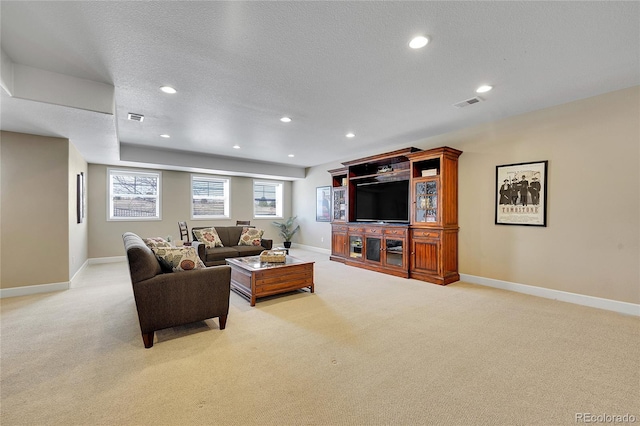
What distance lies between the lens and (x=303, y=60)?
2598 mm

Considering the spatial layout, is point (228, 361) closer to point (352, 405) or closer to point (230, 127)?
point (352, 405)

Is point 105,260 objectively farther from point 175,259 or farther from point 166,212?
point 175,259

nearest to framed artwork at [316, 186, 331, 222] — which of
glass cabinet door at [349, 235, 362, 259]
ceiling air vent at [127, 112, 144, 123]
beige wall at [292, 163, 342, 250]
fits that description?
beige wall at [292, 163, 342, 250]

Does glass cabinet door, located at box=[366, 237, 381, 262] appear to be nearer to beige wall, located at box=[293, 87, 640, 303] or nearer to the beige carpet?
beige wall, located at box=[293, 87, 640, 303]

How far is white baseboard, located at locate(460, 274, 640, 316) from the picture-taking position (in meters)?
3.25

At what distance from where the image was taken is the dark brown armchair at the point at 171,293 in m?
2.42

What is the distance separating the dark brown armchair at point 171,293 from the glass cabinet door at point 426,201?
3.54 m

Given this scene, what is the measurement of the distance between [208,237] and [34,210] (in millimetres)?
2498

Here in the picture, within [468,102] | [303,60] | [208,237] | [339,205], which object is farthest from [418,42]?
[208,237]

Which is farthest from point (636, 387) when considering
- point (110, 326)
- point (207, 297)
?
point (110, 326)

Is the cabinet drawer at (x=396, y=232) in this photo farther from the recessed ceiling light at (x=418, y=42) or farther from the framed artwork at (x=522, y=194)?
the recessed ceiling light at (x=418, y=42)

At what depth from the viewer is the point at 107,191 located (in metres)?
6.48

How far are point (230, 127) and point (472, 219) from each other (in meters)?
4.37

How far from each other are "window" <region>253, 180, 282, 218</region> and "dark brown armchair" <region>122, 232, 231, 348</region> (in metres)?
6.03
